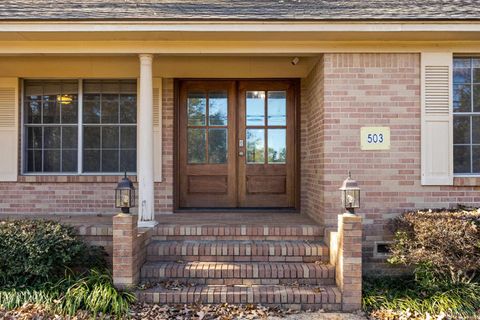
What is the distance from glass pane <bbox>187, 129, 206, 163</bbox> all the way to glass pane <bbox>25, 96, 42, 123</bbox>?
8.31ft

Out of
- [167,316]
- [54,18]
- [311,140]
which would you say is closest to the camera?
[167,316]

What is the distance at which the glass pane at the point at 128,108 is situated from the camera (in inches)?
256

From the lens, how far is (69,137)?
652 cm

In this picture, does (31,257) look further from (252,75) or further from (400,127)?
(400,127)

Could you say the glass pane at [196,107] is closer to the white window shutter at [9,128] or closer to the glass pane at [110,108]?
the glass pane at [110,108]

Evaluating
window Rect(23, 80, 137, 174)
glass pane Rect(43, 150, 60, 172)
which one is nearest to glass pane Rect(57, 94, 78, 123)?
window Rect(23, 80, 137, 174)

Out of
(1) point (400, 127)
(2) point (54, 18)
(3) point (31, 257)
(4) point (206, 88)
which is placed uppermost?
(2) point (54, 18)

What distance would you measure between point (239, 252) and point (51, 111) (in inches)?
161

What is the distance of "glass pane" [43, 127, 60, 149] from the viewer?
6523 millimetres

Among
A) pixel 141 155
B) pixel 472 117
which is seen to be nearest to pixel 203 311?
pixel 141 155

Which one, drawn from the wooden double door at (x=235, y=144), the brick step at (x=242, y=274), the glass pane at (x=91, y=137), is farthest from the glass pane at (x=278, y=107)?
the glass pane at (x=91, y=137)

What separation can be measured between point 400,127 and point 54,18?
4.68m

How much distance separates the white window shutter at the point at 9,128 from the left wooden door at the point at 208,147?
8.75 ft

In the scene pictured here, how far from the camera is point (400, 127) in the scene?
5.25m
